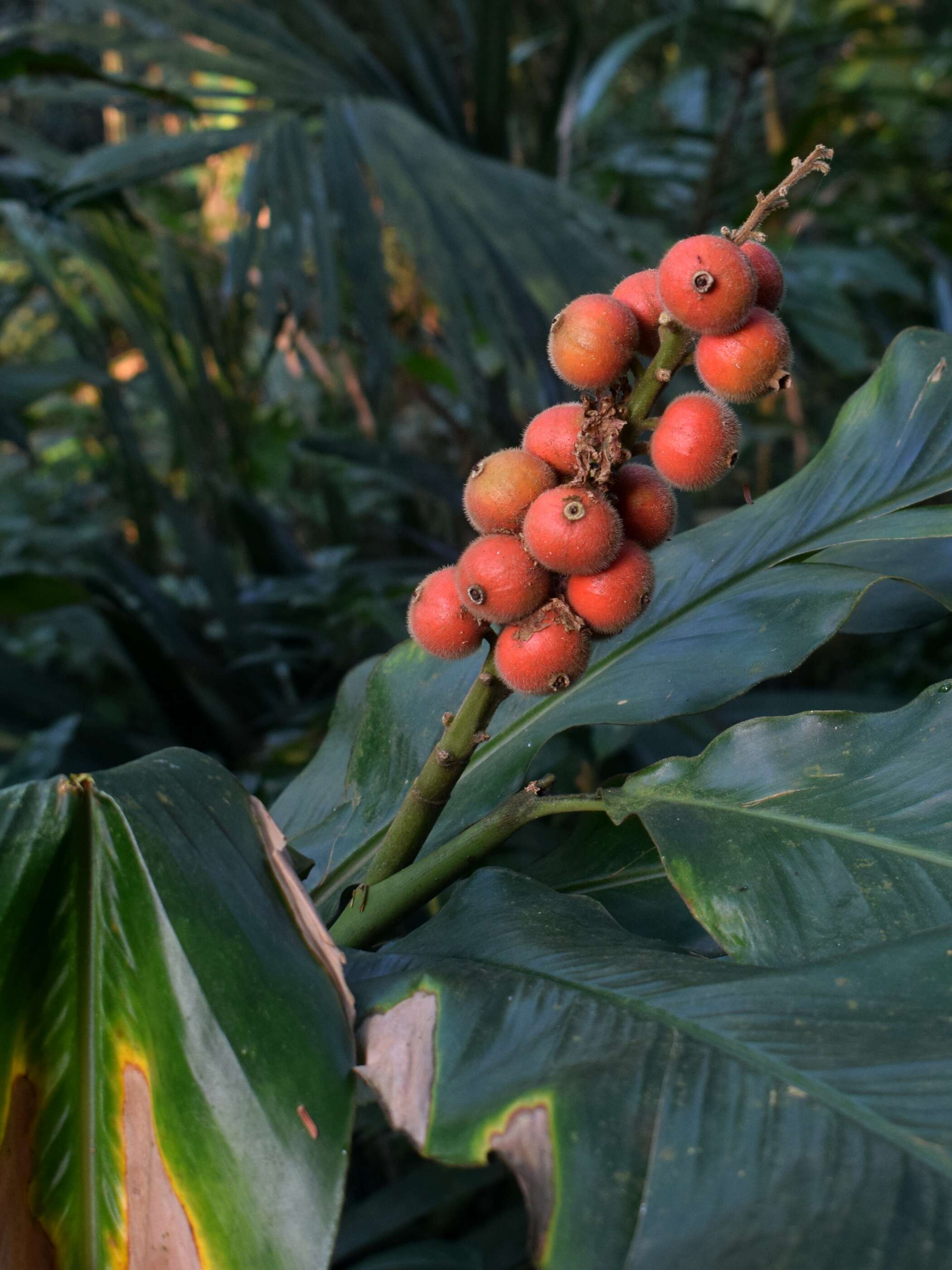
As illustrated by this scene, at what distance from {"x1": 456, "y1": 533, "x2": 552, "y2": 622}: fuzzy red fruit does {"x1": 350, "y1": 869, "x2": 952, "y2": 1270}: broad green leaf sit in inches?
6.2

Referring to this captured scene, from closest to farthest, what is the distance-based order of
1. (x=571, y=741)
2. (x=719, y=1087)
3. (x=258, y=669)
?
(x=719, y=1087) → (x=571, y=741) → (x=258, y=669)

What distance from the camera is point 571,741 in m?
1.14

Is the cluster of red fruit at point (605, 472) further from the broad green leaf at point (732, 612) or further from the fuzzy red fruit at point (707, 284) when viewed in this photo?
the broad green leaf at point (732, 612)

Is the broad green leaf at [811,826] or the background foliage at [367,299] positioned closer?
the broad green leaf at [811,826]

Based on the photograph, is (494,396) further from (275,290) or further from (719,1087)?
(719,1087)

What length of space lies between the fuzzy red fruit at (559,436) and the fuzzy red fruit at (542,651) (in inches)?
2.6

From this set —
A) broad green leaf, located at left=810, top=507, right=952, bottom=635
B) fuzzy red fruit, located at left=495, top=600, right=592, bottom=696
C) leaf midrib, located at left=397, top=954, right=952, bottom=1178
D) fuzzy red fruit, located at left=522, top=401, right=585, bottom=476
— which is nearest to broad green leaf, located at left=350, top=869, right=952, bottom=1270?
leaf midrib, located at left=397, top=954, right=952, bottom=1178

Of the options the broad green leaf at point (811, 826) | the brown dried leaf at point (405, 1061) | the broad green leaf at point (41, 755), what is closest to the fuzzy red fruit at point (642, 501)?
the broad green leaf at point (811, 826)

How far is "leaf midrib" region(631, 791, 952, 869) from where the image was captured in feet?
1.47

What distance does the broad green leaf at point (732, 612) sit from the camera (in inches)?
22.6

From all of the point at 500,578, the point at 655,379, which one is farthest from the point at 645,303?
the point at 500,578

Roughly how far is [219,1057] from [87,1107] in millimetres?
75

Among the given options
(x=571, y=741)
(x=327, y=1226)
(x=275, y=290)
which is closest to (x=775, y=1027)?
(x=327, y=1226)

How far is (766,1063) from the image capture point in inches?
13.7
